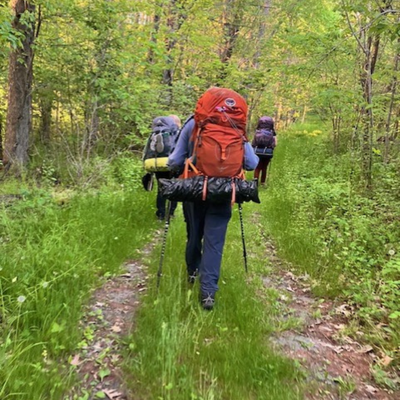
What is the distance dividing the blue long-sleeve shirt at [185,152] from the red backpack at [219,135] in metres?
0.19

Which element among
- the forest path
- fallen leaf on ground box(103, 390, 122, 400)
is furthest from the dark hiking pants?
fallen leaf on ground box(103, 390, 122, 400)

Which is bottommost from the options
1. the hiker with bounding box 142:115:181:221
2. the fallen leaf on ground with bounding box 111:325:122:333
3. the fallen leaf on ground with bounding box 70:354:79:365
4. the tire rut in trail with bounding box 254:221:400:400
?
the tire rut in trail with bounding box 254:221:400:400

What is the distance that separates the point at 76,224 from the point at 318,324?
327 cm

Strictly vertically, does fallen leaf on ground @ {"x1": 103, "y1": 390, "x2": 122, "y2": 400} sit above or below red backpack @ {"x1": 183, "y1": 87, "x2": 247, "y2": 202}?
below

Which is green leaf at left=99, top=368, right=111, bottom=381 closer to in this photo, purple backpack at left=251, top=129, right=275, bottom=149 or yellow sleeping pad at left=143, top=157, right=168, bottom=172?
yellow sleeping pad at left=143, top=157, right=168, bottom=172

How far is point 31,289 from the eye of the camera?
3250 millimetres

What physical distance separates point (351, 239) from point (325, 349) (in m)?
2.43

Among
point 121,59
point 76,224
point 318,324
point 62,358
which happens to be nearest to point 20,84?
point 121,59

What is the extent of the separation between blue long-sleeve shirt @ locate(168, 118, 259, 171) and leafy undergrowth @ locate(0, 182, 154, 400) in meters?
1.52

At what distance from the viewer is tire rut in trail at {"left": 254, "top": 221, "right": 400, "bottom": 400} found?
274 centimetres

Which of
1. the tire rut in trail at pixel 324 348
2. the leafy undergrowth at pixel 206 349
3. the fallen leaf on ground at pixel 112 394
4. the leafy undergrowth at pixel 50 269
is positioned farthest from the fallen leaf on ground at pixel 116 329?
the tire rut in trail at pixel 324 348

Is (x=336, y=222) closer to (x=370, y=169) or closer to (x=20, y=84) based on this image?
(x=370, y=169)

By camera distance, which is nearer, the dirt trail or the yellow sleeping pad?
the dirt trail

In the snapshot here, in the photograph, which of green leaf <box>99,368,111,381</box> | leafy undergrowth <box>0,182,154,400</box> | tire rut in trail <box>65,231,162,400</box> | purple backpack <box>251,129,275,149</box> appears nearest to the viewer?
leafy undergrowth <box>0,182,154,400</box>
